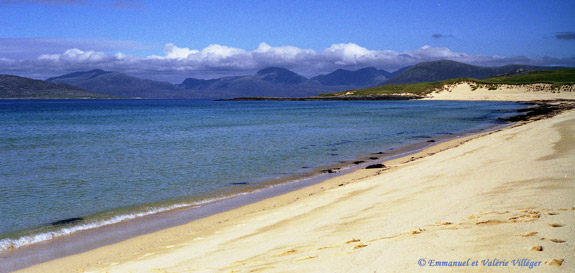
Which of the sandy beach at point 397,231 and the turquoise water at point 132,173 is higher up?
the sandy beach at point 397,231

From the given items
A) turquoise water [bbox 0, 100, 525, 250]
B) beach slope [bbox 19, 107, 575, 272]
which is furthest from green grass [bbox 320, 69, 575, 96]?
beach slope [bbox 19, 107, 575, 272]

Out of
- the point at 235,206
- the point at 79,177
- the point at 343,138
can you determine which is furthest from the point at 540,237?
the point at 343,138

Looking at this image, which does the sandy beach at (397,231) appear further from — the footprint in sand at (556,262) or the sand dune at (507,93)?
the sand dune at (507,93)

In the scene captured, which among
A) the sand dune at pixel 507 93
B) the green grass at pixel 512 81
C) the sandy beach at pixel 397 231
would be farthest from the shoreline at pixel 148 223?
the green grass at pixel 512 81

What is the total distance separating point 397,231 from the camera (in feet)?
25.2

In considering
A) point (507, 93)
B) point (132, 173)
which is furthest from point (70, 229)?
point (507, 93)

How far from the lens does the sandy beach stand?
5.70 metres

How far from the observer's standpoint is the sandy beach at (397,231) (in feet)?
18.7

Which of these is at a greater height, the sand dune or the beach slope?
the sand dune

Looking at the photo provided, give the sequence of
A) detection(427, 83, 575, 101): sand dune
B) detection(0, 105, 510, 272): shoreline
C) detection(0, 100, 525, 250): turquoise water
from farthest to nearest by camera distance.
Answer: detection(427, 83, 575, 101): sand dune < detection(0, 100, 525, 250): turquoise water < detection(0, 105, 510, 272): shoreline

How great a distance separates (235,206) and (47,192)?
8.39 m

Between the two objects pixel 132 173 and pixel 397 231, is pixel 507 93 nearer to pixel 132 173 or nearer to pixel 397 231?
pixel 132 173

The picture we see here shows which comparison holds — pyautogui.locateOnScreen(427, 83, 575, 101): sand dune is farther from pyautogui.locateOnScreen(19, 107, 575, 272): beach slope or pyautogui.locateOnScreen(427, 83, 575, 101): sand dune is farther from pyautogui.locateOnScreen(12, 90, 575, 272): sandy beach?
pyautogui.locateOnScreen(19, 107, 575, 272): beach slope

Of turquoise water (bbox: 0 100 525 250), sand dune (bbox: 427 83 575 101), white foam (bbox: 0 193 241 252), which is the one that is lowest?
white foam (bbox: 0 193 241 252)
